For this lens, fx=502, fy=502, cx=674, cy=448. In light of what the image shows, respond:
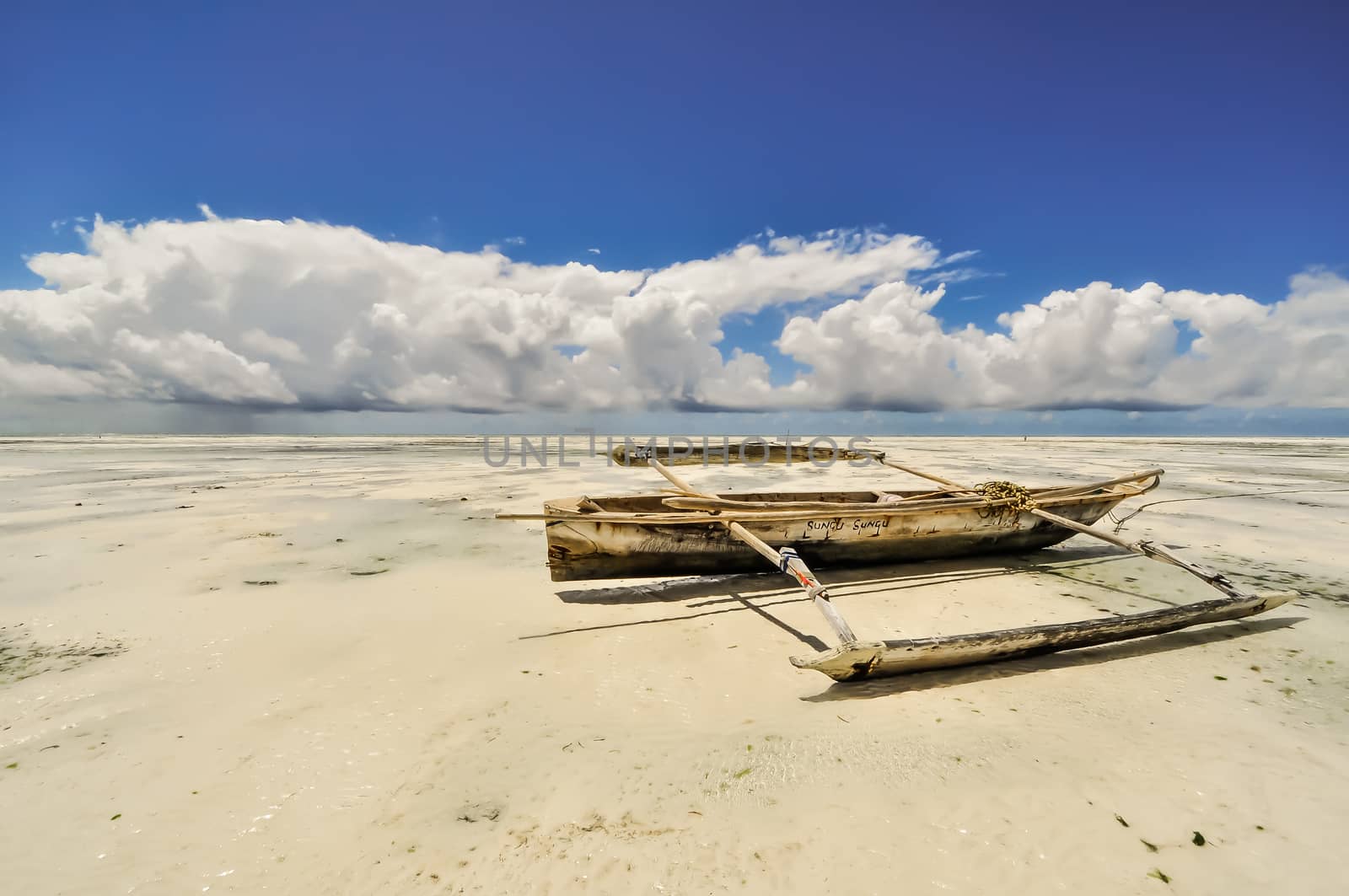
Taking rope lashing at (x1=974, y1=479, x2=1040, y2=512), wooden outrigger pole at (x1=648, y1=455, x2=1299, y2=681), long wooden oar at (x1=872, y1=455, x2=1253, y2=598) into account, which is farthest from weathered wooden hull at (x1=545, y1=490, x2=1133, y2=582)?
wooden outrigger pole at (x1=648, y1=455, x2=1299, y2=681)

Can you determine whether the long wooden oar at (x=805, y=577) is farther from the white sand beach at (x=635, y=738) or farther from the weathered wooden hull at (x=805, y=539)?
the white sand beach at (x=635, y=738)

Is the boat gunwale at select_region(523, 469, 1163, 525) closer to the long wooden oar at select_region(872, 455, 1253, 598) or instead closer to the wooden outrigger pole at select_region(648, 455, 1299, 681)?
the long wooden oar at select_region(872, 455, 1253, 598)

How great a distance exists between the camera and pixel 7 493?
13.5 meters

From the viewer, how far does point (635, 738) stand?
351 cm

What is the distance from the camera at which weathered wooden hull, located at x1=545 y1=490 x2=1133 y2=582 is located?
5.82 meters

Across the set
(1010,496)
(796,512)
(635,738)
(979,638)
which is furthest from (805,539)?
(635,738)

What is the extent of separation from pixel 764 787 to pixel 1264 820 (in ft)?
8.72

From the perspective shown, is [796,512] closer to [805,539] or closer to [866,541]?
[805,539]

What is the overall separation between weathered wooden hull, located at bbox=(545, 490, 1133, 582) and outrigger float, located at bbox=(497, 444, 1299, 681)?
14 mm

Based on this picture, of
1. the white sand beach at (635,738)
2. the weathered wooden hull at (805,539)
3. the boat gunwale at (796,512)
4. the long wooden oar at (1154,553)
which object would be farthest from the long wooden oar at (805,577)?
the long wooden oar at (1154,553)

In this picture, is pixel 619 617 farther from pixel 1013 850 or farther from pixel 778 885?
pixel 1013 850

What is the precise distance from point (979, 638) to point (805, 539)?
250cm

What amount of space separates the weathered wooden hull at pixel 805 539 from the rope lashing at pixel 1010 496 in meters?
0.12

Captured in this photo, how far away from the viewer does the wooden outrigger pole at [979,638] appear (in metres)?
3.84
